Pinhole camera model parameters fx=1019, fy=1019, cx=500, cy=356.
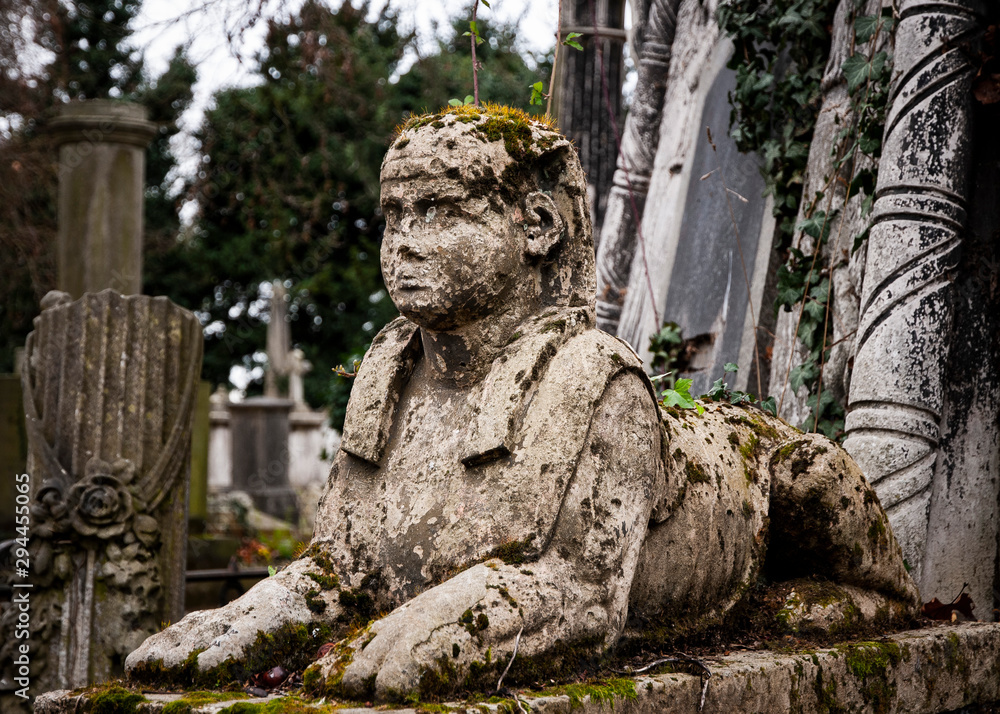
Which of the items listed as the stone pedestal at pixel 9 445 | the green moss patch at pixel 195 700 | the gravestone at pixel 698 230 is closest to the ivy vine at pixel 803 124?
the gravestone at pixel 698 230

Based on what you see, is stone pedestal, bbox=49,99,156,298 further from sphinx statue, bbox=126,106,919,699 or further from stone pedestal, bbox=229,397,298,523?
stone pedestal, bbox=229,397,298,523

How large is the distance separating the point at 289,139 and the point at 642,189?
43.3ft

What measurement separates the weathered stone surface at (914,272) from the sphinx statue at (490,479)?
1358 millimetres

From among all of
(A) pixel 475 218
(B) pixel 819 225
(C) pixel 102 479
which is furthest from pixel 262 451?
(A) pixel 475 218

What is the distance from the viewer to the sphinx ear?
2904 mm

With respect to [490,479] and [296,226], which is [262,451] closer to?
[296,226]

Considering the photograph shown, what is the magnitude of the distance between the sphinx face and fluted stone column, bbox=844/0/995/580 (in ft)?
7.64

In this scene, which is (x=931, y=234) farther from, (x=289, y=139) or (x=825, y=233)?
(x=289, y=139)

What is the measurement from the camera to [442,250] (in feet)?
8.90

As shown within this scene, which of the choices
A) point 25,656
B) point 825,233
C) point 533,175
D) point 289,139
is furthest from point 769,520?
point 289,139

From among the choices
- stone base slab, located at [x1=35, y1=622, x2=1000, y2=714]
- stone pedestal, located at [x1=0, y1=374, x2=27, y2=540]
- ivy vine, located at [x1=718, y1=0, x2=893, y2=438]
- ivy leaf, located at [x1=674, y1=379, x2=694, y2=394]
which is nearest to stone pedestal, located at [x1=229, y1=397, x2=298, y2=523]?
stone pedestal, located at [x1=0, y1=374, x2=27, y2=540]

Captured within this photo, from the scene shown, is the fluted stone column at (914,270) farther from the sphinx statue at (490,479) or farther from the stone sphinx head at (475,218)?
the stone sphinx head at (475,218)

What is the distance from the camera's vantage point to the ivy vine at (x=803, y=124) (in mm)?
4875

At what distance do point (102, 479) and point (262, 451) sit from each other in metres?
11.3
